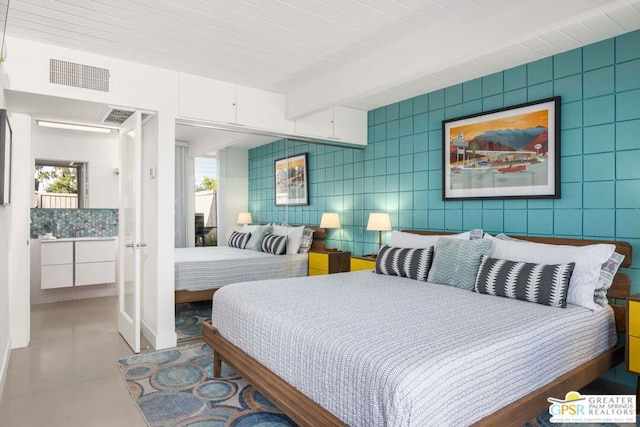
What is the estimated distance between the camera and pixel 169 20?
2566 millimetres

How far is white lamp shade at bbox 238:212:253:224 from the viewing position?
13.2ft

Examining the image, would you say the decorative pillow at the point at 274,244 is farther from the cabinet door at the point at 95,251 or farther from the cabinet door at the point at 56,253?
the cabinet door at the point at 56,253

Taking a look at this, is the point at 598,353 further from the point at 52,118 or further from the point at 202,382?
the point at 52,118

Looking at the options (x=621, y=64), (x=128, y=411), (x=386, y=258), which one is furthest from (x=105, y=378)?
(x=621, y=64)

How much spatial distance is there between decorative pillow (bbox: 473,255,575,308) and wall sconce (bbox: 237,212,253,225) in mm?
2304

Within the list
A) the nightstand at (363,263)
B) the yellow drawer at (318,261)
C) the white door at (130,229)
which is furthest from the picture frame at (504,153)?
the white door at (130,229)

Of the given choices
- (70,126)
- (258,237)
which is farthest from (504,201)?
(70,126)

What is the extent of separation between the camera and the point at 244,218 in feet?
13.3

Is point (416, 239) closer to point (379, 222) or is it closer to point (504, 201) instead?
point (379, 222)

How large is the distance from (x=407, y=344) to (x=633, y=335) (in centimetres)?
159

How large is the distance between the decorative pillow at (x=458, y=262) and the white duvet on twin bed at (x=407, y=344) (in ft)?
0.44

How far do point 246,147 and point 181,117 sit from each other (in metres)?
0.74

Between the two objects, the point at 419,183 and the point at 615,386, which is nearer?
the point at 615,386

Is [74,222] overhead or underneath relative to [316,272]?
overhead
